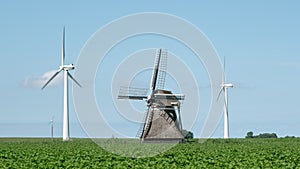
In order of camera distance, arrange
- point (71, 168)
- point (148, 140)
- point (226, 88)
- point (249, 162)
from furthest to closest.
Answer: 1. point (226, 88)
2. point (148, 140)
3. point (249, 162)
4. point (71, 168)

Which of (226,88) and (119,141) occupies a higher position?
(226,88)

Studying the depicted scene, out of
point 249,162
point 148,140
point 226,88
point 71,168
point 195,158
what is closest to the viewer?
point 71,168

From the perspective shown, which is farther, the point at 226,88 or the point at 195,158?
the point at 226,88

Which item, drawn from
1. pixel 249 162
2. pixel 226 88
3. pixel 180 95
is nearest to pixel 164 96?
pixel 180 95

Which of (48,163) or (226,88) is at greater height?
(226,88)

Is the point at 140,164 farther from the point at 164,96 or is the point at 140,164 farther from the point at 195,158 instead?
the point at 164,96

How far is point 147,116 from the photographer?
223 ft

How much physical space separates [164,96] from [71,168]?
36.1 m

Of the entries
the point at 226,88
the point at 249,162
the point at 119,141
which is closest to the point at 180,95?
the point at 119,141

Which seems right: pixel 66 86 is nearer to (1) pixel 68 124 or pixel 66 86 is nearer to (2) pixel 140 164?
(1) pixel 68 124

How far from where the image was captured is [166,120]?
225 feet

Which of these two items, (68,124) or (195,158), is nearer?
(195,158)

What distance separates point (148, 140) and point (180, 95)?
211 inches

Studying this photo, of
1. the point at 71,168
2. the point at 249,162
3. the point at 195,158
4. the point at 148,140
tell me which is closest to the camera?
the point at 71,168
